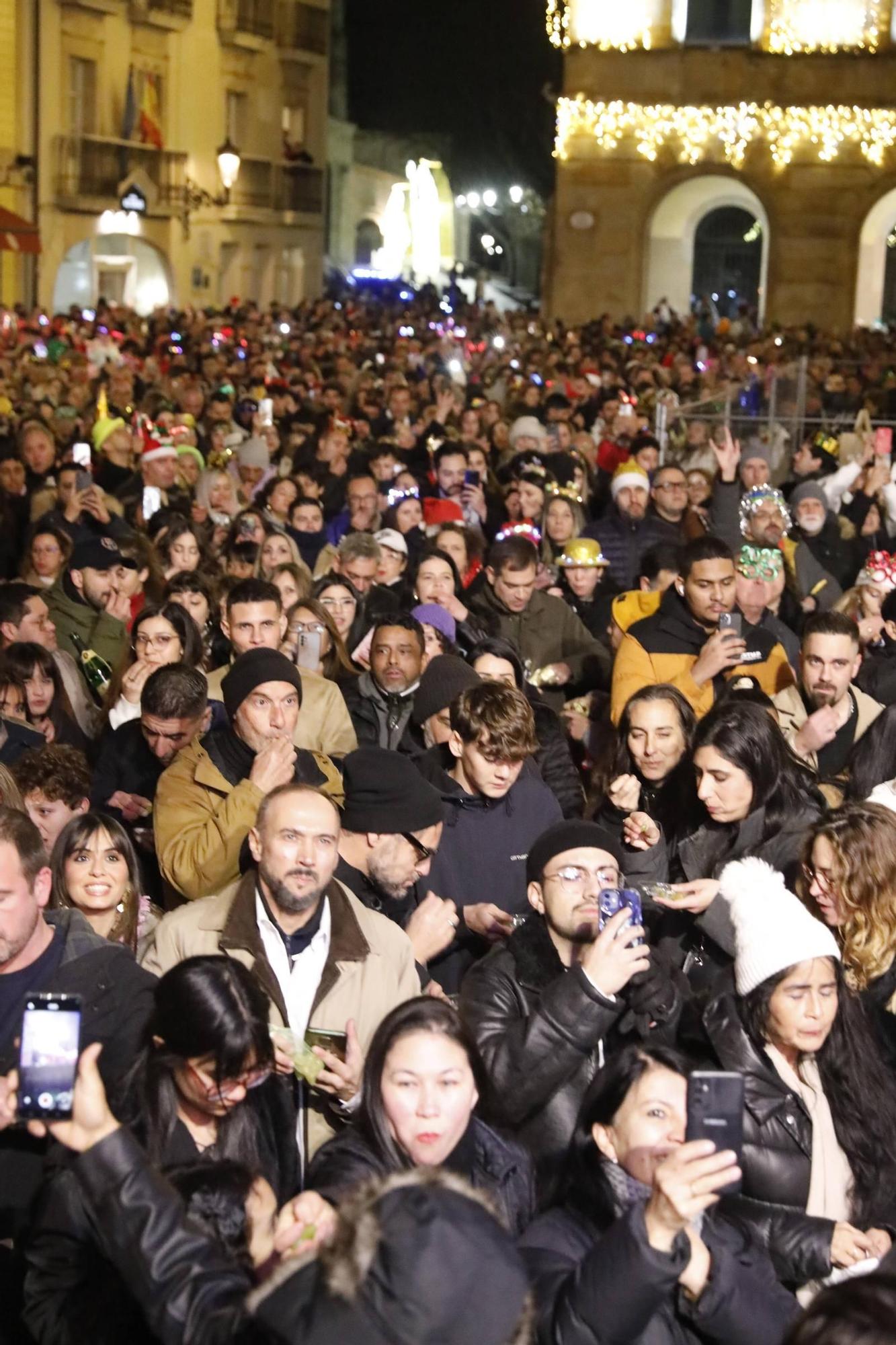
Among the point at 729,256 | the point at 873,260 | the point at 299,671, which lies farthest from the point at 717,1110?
the point at 729,256

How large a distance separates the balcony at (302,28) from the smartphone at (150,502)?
30.9 m

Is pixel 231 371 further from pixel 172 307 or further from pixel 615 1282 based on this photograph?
pixel 615 1282

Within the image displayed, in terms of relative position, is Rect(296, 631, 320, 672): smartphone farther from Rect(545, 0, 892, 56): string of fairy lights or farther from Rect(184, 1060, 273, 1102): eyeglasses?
Rect(545, 0, 892, 56): string of fairy lights

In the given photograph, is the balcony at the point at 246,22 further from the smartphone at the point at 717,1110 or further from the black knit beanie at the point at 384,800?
the smartphone at the point at 717,1110

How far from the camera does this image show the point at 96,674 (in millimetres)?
7977

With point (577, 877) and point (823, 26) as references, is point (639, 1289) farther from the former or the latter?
point (823, 26)

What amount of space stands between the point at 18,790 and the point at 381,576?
4327 mm

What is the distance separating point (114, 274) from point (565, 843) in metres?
31.9

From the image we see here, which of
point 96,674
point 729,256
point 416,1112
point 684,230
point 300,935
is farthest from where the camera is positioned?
point 729,256

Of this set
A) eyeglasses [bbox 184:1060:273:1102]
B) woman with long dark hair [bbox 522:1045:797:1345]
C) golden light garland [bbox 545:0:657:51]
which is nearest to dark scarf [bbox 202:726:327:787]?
eyeglasses [bbox 184:1060:273:1102]

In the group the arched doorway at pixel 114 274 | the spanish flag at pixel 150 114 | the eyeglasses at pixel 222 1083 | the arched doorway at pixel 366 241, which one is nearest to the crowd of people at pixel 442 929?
the eyeglasses at pixel 222 1083

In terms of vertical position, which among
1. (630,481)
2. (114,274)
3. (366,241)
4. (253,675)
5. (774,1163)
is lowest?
(774,1163)

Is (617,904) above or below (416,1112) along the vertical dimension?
above

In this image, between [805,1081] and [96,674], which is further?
[96,674]
